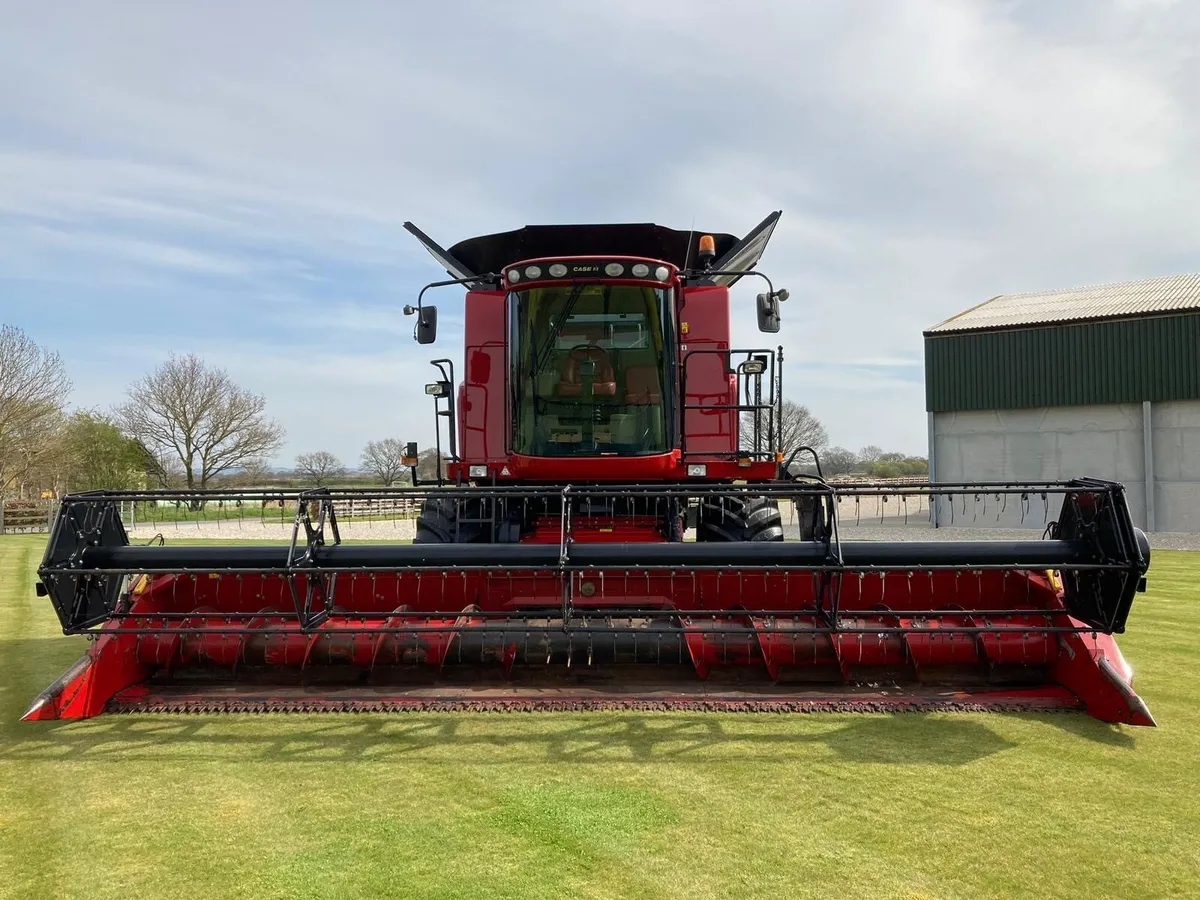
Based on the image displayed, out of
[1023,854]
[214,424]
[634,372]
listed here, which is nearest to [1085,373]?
[634,372]

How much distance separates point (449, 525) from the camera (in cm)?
585

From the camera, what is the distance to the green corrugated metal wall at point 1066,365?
20656 mm

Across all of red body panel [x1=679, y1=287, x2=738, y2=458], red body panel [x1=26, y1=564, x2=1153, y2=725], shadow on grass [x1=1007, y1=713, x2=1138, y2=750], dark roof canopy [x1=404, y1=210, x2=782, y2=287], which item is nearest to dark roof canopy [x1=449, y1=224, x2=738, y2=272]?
dark roof canopy [x1=404, y1=210, x2=782, y2=287]

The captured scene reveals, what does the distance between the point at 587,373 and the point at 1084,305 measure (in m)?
23.2

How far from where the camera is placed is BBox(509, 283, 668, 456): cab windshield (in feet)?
18.9

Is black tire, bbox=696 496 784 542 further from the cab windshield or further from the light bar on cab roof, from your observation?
the light bar on cab roof

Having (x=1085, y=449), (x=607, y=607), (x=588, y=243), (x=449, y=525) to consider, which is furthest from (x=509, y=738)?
(x=1085, y=449)

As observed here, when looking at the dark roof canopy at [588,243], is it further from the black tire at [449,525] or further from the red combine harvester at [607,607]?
the black tire at [449,525]

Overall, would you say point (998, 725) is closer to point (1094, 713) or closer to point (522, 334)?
point (1094, 713)

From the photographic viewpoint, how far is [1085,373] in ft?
71.2

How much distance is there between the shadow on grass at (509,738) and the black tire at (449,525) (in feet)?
5.67

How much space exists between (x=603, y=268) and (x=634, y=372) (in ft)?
2.55

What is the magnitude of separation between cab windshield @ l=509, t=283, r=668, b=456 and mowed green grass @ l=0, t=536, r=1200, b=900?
7.14ft

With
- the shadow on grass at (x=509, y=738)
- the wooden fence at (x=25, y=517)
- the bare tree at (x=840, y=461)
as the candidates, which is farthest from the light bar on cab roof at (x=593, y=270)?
the bare tree at (x=840, y=461)
